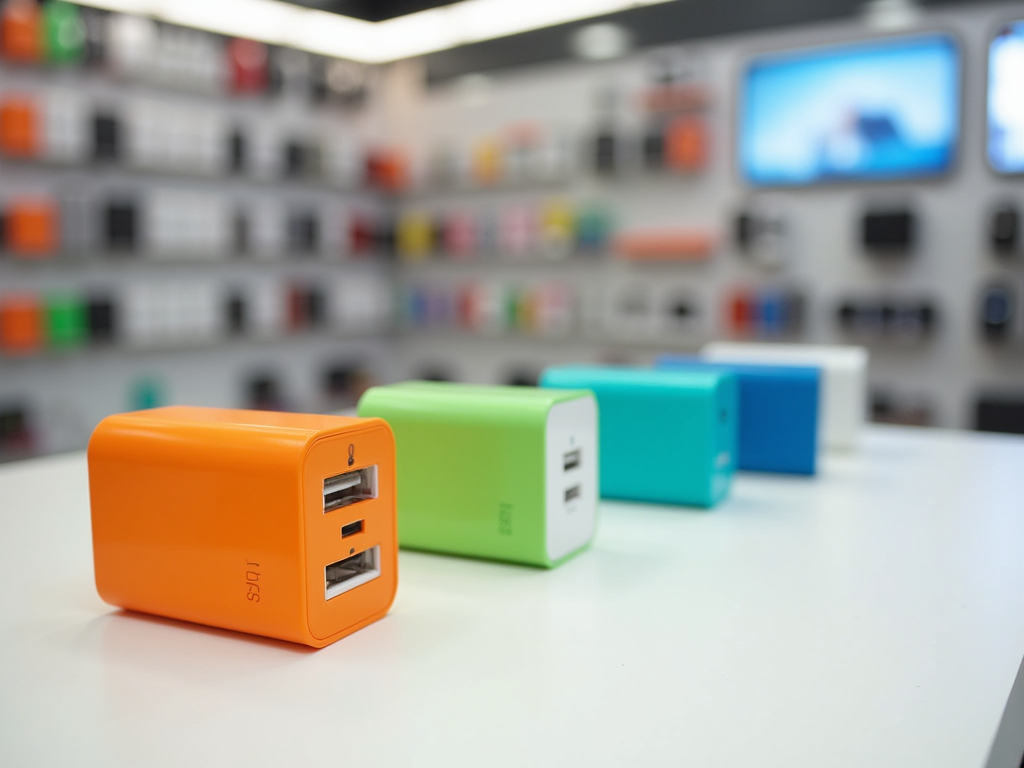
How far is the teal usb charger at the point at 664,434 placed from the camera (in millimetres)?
Answer: 2039

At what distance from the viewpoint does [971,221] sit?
16.1ft

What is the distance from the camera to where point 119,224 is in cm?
499

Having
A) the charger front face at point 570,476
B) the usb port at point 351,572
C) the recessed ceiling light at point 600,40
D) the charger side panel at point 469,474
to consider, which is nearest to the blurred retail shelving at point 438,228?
the recessed ceiling light at point 600,40

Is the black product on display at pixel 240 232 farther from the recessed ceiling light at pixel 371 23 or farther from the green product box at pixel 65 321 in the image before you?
the recessed ceiling light at pixel 371 23

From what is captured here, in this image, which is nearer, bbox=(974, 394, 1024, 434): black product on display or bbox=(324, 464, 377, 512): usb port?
bbox=(324, 464, 377, 512): usb port

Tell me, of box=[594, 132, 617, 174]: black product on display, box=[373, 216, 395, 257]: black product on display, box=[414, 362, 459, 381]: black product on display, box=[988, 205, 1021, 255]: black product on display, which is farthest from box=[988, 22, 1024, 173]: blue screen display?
box=[373, 216, 395, 257]: black product on display

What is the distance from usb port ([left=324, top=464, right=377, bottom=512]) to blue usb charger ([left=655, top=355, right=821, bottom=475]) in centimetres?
130

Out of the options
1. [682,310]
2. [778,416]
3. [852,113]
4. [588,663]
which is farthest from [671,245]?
[588,663]

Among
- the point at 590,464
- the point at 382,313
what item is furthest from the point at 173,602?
the point at 382,313

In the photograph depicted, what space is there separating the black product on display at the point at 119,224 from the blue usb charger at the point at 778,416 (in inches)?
148

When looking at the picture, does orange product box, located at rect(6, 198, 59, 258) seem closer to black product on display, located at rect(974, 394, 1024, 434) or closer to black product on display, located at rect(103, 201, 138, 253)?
black product on display, located at rect(103, 201, 138, 253)

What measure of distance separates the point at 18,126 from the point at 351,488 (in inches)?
164

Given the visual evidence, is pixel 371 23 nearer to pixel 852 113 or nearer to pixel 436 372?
pixel 852 113

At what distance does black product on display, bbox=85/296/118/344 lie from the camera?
4914mm
